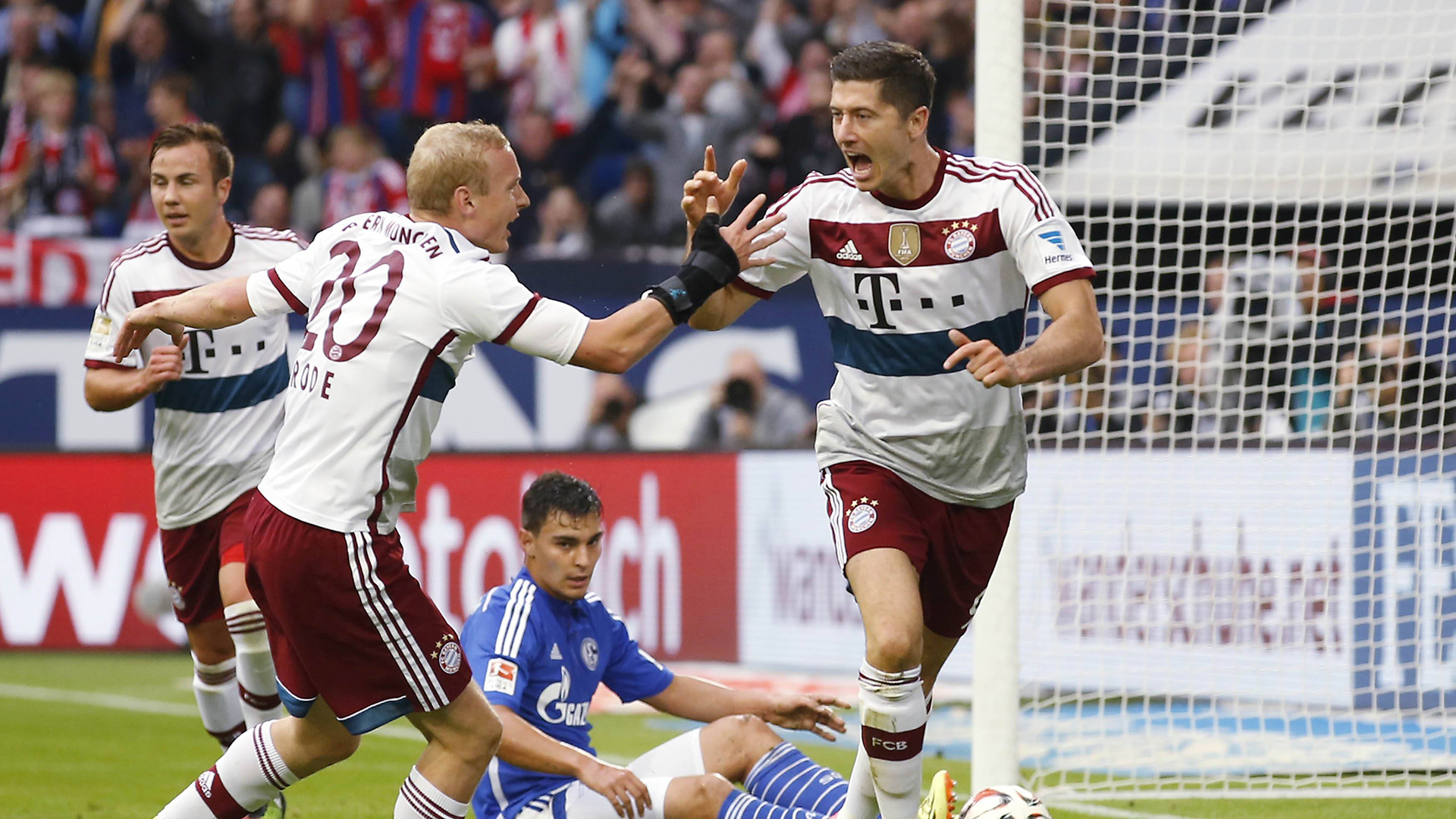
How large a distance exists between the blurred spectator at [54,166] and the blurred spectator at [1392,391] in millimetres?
9643

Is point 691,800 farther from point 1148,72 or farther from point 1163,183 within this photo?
point 1148,72

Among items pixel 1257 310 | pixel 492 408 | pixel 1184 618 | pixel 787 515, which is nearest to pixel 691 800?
pixel 1184 618

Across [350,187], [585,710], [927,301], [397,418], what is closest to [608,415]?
[350,187]

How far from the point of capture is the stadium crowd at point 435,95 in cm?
1329

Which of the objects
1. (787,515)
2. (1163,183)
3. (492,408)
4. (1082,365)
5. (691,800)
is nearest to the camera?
(1082,365)

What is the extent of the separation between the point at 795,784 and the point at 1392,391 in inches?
156

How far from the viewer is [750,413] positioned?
11.2 m

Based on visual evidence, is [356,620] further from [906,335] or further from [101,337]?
[101,337]

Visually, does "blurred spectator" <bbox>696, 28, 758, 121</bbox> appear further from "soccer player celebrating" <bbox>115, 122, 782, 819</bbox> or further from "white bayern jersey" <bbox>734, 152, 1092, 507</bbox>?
"soccer player celebrating" <bbox>115, 122, 782, 819</bbox>

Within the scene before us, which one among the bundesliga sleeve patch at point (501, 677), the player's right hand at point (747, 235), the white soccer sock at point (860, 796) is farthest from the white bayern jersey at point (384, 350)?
the white soccer sock at point (860, 796)

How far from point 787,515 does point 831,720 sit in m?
4.97

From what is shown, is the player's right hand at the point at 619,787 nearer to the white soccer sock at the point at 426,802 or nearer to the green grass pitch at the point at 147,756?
the white soccer sock at the point at 426,802

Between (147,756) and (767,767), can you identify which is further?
(147,756)

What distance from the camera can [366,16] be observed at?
14680mm
